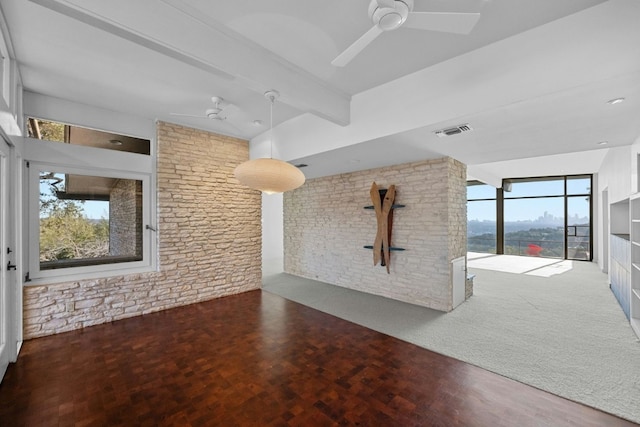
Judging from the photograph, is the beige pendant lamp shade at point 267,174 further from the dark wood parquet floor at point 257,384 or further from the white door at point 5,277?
the white door at point 5,277

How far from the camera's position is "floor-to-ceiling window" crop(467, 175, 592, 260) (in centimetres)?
903

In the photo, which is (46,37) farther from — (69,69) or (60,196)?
(60,196)

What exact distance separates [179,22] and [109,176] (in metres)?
2.98

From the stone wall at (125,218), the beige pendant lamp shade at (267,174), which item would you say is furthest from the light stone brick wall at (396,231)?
the stone wall at (125,218)

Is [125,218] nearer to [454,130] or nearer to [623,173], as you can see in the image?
[454,130]

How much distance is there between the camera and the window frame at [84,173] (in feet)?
11.2

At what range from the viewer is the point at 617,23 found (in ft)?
6.42

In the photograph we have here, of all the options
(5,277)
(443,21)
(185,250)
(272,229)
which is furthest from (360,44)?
(272,229)

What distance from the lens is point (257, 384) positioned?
2355mm

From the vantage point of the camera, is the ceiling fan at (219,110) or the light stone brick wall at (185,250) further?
the ceiling fan at (219,110)

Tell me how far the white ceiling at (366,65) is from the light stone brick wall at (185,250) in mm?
Result: 1072

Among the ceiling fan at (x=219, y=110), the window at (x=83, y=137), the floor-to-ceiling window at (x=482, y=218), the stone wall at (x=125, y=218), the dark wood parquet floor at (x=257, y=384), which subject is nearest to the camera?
the dark wood parquet floor at (x=257, y=384)

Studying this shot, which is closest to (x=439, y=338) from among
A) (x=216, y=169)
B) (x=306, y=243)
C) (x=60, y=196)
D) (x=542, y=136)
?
(x=542, y=136)

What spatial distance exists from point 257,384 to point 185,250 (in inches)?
115
